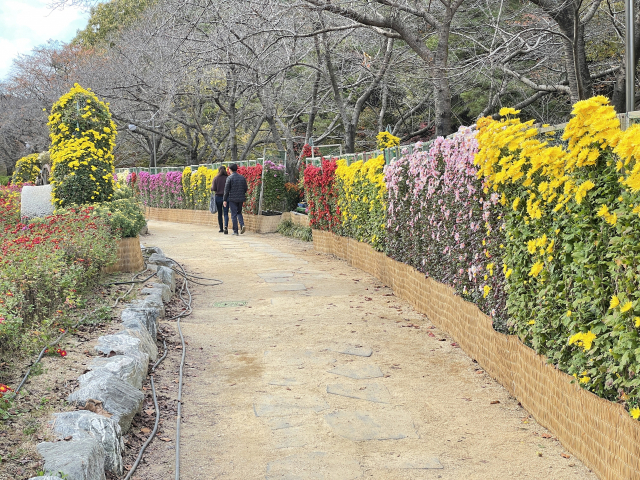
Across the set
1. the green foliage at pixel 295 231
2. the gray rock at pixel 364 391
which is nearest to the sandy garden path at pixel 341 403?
the gray rock at pixel 364 391

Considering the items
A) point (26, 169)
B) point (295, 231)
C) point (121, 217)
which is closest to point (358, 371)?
point (121, 217)

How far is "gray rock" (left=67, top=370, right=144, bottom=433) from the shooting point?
13.4 feet

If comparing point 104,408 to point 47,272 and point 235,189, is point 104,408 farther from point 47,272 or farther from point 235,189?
point 235,189

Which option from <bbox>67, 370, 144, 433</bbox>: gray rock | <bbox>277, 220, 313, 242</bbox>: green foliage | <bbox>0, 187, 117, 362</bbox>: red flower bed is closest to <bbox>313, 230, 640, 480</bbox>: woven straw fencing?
<bbox>67, 370, 144, 433</bbox>: gray rock

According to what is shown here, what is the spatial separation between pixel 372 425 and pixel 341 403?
475mm

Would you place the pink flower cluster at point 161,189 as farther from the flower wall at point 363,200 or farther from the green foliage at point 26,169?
the flower wall at point 363,200

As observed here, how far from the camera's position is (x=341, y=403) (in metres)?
4.89

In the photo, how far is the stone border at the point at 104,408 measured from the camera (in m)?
3.16

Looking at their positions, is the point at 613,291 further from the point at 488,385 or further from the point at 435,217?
the point at 435,217

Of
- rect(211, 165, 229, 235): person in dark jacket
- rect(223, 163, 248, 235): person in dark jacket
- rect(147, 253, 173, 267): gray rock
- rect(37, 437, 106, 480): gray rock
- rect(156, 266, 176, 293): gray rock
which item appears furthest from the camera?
rect(211, 165, 229, 235): person in dark jacket

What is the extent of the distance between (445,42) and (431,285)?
469cm

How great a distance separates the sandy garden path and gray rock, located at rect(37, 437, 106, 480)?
57 cm

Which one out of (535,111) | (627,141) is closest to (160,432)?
(627,141)

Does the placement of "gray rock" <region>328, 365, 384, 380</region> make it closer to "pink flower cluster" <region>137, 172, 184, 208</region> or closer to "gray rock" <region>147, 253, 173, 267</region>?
"gray rock" <region>147, 253, 173, 267</region>
